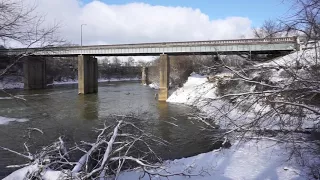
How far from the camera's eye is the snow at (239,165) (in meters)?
9.76

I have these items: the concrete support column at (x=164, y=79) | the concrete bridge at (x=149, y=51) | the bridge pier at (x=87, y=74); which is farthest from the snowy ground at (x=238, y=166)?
the bridge pier at (x=87, y=74)

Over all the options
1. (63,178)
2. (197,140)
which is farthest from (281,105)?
(197,140)

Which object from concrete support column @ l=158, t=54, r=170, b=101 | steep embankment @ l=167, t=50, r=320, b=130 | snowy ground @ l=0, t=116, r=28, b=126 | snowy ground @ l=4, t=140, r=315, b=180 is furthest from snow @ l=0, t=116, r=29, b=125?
concrete support column @ l=158, t=54, r=170, b=101

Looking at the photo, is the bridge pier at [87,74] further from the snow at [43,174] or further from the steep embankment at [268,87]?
the steep embankment at [268,87]

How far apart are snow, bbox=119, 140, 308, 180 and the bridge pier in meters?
39.7

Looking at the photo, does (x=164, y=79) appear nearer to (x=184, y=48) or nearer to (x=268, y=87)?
(x=184, y=48)

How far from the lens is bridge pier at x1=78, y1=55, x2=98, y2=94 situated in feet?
163

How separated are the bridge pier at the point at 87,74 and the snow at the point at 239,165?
39725 millimetres

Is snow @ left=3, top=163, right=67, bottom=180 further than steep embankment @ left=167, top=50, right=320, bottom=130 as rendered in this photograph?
Yes

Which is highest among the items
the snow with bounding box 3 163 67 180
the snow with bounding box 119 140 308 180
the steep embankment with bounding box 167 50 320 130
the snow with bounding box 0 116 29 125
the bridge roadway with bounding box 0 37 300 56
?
the bridge roadway with bounding box 0 37 300 56

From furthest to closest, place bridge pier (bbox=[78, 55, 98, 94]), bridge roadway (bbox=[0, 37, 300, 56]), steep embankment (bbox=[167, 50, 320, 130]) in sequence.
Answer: bridge pier (bbox=[78, 55, 98, 94])
bridge roadway (bbox=[0, 37, 300, 56])
steep embankment (bbox=[167, 50, 320, 130])

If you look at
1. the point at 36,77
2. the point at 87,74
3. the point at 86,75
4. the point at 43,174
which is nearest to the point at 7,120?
the point at 43,174

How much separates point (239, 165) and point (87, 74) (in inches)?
1747

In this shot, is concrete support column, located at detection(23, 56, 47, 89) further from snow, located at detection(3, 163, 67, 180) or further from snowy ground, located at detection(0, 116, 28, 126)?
snow, located at detection(3, 163, 67, 180)
